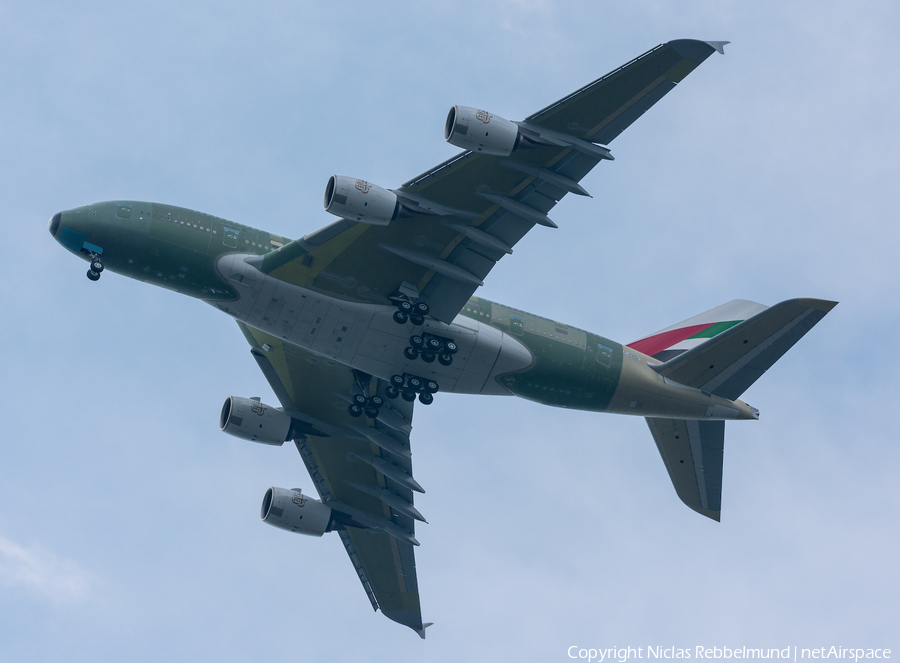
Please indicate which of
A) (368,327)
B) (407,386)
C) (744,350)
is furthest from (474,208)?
(744,350)

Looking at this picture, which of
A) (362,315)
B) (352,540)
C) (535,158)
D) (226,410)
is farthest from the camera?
(352,540)

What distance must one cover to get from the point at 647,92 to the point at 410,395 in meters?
15.9

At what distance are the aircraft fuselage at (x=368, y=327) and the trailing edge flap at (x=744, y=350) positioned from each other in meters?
0.61

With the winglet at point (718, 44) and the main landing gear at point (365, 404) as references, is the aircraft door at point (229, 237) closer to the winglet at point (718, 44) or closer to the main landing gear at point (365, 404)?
the main landing gear at point (365, 404)

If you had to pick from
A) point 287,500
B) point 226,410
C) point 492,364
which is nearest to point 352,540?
point 287,500

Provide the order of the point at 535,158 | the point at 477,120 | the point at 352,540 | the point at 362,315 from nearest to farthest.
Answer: the point at 477,120, the point at 535,158, the point at 362,315, the point at 352,540

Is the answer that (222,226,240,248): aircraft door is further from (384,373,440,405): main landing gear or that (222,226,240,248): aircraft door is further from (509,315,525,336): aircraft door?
(509,315,525,336): aircraft door

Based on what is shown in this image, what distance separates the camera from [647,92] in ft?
106

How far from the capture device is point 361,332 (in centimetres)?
3703

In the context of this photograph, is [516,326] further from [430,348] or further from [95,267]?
[95,267]

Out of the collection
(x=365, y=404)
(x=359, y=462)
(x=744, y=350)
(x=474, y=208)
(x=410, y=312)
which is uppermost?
(x=474, y=208)

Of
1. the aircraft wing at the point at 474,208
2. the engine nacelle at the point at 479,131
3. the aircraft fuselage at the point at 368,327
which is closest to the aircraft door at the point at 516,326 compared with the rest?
the aircraft fuselage at the point at 368,327

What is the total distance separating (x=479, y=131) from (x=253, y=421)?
745 inches

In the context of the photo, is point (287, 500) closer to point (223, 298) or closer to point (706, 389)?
point (223, 298)
